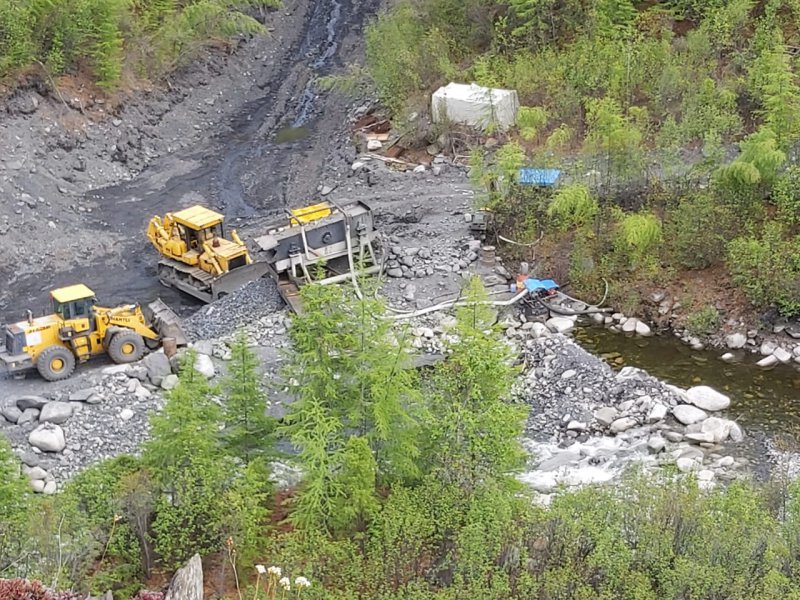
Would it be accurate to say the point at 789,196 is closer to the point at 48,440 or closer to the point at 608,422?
the point at 608,422

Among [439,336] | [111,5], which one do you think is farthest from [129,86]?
[439,336]

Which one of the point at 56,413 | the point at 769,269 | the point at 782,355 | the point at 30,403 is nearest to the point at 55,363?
the point at 30,403

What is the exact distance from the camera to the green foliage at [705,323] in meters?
20.5

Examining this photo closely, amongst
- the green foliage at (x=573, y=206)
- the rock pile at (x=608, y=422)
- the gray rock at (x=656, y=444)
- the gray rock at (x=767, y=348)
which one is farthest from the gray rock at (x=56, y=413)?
the gray rock at (x=767, y=348)

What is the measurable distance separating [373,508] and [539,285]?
10754 mm

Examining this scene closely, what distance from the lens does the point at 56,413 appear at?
17.0m

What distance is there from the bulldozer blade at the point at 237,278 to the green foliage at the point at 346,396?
9166mm

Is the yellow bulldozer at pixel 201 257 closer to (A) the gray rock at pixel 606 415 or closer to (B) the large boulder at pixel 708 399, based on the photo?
(A) the gray rock at pixel 606 415

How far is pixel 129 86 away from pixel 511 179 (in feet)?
49.6

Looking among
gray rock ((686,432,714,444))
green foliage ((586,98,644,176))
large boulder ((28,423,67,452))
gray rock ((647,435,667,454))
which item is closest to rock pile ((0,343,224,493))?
large boulder ((28,423,67,452))

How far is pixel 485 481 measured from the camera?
39.0 ft

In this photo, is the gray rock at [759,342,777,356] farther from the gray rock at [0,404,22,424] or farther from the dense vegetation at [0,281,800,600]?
the gray rock at [0,404,22,424]

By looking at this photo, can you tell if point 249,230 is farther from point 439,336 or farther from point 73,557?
point 73,557

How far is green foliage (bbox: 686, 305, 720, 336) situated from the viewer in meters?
20.5
